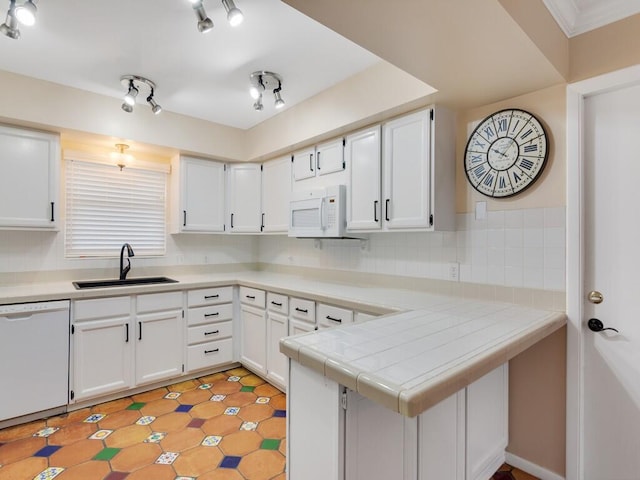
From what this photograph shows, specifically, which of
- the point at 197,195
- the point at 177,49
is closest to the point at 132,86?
the point at 177,49

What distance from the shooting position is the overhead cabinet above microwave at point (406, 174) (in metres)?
2.11

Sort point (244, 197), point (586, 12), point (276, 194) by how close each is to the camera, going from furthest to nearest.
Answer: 1. point (244, 197)
2. point (276, 194)
3. point (586, 12)

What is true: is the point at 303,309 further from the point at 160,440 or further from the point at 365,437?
the point at 365,437

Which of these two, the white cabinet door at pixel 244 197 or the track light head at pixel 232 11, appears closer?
A: the track light head at pixel 232 11

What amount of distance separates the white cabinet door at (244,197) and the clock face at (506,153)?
2238 millimetres

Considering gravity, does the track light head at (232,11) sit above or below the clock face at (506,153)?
above

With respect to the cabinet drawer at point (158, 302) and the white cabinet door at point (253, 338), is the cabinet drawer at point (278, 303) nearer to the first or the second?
the white cabinet door at point (253, 338)

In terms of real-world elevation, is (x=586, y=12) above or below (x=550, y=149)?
above

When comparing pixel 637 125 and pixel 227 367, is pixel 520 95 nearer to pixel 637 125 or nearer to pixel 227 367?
pixel 637 125

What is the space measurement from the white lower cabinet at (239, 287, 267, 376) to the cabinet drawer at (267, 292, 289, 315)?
0.10 metres

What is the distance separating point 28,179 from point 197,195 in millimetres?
1332

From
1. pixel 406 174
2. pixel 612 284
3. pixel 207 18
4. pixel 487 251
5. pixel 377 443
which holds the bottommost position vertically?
pixel 377 443

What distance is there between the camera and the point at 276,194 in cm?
345

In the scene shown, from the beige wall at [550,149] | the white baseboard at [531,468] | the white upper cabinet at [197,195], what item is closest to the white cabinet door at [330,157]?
the beige wall at [550,149]
